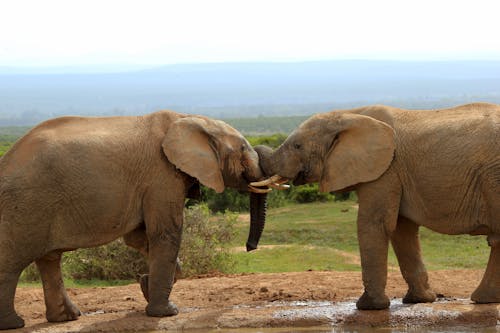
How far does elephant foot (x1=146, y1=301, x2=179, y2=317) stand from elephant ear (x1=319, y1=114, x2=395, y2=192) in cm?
→ 235

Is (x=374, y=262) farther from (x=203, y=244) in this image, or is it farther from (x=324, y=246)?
(x=324, y=246)

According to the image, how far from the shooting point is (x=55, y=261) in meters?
12.6

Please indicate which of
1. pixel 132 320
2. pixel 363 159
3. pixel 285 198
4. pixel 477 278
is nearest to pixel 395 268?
pixel 477 278

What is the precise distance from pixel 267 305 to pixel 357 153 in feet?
7.60

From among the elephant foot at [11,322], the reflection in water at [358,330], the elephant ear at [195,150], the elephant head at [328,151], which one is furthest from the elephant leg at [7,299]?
the elephant head at [328,151]

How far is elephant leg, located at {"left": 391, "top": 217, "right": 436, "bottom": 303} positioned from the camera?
12914mm

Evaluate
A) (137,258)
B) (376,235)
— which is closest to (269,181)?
(376,235)

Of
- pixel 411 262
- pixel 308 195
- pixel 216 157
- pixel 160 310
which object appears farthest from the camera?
pixel 308 195

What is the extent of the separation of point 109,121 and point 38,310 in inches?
102

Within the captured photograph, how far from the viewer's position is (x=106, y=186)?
1216cm

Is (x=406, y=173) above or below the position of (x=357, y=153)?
below

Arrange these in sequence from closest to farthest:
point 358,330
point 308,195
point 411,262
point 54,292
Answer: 1. point 358,330
2. point 54,292
3. point 411,262
4. point 308,195

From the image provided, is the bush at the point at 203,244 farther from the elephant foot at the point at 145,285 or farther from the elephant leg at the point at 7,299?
the elephant leg at the point at 7,299

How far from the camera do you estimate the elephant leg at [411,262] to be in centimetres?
1291
